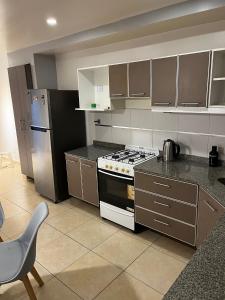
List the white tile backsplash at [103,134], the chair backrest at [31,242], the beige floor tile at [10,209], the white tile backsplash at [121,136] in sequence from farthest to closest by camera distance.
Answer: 1. the white tile backsplash at [103,134]
2. the beige floor tile at [10,209]
3. the white tile backsplash at [121,136]
4. the chair backrest at [31,242]

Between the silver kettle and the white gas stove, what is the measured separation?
0.23 m

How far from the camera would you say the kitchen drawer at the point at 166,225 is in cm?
221

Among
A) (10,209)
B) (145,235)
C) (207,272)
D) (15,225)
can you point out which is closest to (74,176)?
(15,225)

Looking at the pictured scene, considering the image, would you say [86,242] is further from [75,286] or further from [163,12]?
[163,12]

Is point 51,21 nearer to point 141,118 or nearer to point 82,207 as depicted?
point 141,118

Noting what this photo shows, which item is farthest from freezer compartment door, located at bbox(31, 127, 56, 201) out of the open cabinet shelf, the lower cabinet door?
the open cabinet shelf

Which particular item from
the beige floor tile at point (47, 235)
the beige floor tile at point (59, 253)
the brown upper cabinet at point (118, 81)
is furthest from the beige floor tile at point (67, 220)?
the brown upper cabinet at point (118, 81)

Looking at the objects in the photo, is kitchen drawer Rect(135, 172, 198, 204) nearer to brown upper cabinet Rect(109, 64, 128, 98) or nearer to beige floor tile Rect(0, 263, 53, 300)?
brown upper cabinet Rect(109, 64, 128, 98)

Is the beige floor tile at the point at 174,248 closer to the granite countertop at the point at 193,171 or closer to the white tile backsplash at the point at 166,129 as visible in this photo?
the granite countertop at the point at 193,171

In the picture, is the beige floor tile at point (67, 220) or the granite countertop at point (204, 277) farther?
the beige floor tile at point (67, 220)

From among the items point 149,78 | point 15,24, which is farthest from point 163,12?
point 15,24

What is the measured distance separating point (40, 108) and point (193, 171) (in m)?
2.27

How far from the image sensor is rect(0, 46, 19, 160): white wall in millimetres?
4980

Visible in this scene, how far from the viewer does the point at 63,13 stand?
7.23 ft
